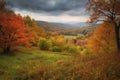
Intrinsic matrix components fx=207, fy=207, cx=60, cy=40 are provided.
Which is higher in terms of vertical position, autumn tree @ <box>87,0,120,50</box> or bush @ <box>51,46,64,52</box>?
autumn tree @ <box>87,0,120,50</box>

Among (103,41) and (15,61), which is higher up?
(103,41)

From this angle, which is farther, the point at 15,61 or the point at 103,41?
the point at 103,41

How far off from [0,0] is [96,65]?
115 ft

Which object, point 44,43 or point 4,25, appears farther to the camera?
point 44,43

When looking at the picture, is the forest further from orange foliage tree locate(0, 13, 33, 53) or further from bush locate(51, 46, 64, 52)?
bush locate(51, 46, 64, 52)

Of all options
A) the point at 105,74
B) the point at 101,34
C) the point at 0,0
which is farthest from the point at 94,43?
the point at 105,74

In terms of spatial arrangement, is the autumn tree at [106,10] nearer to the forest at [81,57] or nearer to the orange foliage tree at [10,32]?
the forest at [81,57]

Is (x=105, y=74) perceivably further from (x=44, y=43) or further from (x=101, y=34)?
(x=44, y=43)

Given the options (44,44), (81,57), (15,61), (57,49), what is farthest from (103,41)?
(57,49)

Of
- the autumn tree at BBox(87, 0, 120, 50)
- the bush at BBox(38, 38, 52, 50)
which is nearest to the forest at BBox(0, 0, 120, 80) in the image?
the autumn tree at BBox(87, 0, 120, 50)

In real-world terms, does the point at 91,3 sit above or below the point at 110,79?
above

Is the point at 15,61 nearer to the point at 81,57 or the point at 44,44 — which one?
the point at 81,57

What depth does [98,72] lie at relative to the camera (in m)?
17.0

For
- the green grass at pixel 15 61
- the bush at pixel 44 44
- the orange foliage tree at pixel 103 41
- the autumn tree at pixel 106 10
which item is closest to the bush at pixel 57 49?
the bush at pixel 44 44
